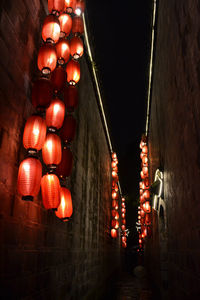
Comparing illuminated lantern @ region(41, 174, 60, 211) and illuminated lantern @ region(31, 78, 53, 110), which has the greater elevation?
illuminated lantern @ region(31, 78, 53, 110)

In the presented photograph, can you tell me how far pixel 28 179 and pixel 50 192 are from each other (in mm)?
603

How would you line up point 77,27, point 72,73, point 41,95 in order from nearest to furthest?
point 41,95
point 72,73
point 77,27

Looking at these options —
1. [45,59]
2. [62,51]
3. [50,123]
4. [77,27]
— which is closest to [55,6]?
[62,51]

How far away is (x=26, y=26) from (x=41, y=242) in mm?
3242

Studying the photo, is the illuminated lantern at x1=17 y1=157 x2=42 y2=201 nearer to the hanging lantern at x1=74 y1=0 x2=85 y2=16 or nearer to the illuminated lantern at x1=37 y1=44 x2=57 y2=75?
the illuminated lantern at x1=37 y1=44 x2=57 y2=75

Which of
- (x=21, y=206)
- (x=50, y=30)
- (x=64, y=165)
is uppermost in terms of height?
(x=50, y=30)

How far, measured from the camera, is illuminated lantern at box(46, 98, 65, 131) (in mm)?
3793

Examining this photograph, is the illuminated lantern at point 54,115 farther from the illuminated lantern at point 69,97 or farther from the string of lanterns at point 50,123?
the illuminated lantern at point 69,97

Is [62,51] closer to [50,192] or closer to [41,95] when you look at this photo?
[41,95]

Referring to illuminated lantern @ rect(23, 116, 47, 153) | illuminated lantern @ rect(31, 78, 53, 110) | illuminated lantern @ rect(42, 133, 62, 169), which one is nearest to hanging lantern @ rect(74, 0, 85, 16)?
illuminated lantern @ rect(31, 78, 53, 110)

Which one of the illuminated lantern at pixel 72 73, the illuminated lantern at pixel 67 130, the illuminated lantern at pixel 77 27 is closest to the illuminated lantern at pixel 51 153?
the illuminated lantern at pixel 67 130

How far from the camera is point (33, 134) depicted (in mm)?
3137

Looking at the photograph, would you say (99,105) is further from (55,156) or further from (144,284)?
(144,284)

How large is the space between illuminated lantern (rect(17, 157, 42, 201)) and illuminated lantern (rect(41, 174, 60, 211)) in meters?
0.46
